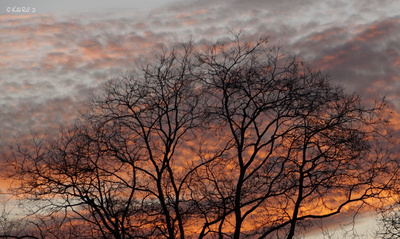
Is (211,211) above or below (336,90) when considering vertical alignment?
below

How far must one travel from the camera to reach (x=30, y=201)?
20469 mm

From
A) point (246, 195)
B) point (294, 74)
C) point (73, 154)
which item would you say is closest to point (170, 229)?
point (246, 195)

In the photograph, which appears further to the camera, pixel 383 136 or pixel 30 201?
pixel 30 201

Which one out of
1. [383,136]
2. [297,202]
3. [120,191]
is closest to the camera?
[383,136]

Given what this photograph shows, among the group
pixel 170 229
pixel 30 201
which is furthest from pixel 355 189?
pixel 30 201

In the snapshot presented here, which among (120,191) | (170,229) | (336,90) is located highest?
(336,90)

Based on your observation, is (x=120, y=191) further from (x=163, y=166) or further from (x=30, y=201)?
(x=30, y=201)

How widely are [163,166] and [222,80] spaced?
168 inches

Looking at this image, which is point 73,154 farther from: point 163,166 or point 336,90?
point 336,90

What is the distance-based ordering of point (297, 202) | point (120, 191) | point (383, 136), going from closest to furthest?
point (383, 136) → point (297, 202) → point (120, 191)

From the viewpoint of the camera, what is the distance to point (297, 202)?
20.0 meters

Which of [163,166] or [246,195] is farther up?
[163,166]

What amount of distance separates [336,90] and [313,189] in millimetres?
3628

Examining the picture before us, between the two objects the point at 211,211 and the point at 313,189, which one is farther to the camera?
the point at 211,211
